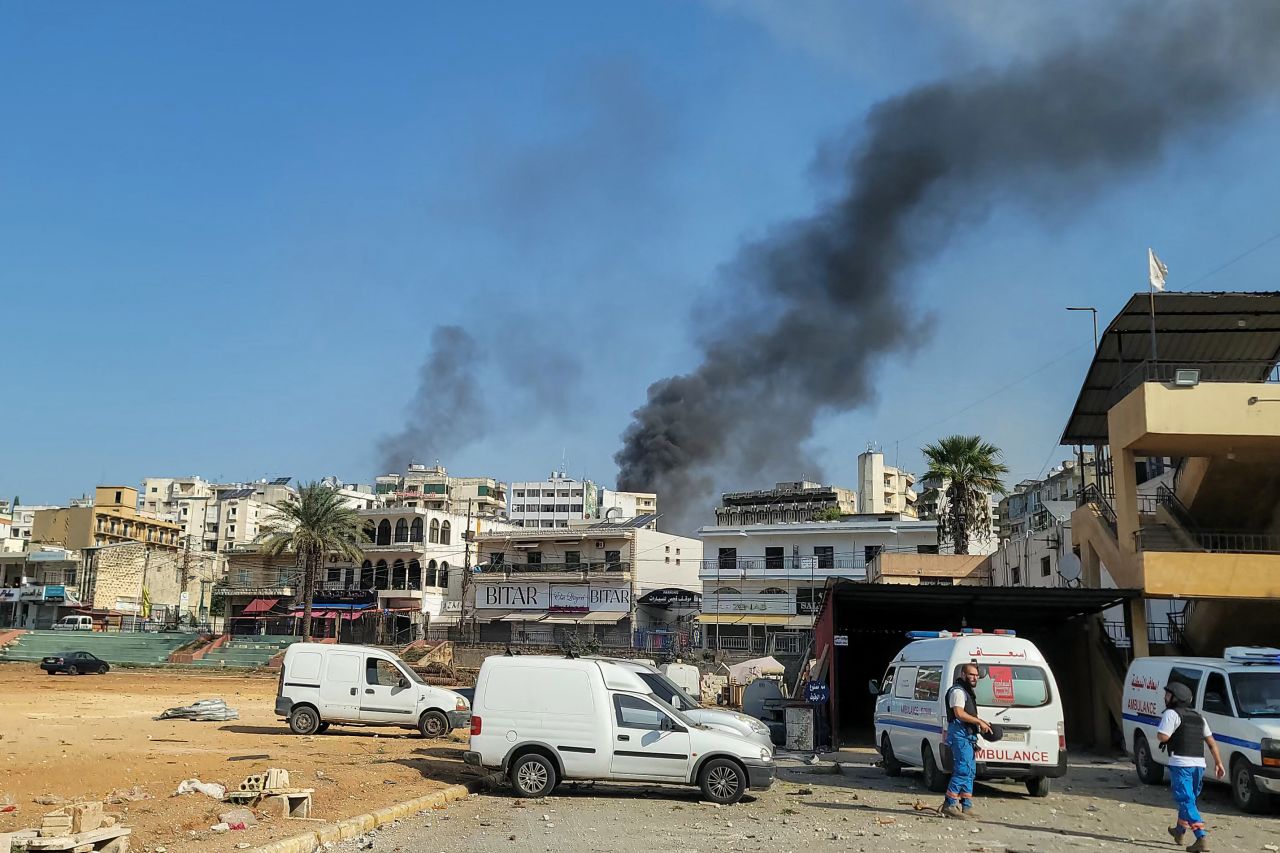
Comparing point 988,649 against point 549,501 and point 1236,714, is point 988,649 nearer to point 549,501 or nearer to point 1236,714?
point 1236,714

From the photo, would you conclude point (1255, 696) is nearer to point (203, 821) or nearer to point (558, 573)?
point (203, 821)

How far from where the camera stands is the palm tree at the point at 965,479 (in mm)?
43875

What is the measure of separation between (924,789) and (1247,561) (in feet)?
32.0

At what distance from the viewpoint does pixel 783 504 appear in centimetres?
10550

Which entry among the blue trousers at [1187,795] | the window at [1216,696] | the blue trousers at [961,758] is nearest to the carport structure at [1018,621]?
the window at [1216,696]

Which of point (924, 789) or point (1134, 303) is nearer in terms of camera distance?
point (924, 789)

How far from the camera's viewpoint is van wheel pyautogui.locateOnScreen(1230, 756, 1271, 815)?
13.5 metres

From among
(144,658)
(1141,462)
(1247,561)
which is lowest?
(144,658)

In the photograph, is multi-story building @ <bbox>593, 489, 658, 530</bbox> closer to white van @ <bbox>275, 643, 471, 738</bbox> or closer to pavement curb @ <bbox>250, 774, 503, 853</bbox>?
white van @ <bbox>275, 643, 471, 738</bbox>

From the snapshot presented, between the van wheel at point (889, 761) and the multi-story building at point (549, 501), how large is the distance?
5122 inches

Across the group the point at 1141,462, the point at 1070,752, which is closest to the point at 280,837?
the point at 1070,752

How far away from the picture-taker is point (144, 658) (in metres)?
59.1

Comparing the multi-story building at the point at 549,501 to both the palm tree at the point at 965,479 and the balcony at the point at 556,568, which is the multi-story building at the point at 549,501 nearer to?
the balcony at the point at 556,568

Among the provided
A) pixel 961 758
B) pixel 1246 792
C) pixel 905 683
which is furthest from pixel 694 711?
pixel 1246 792
